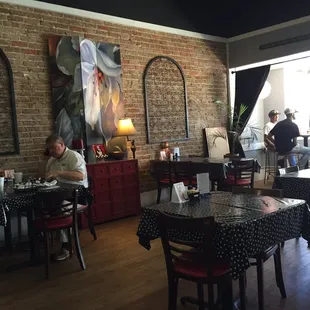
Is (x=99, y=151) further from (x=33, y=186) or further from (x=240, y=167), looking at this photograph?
(x=240, y=167)

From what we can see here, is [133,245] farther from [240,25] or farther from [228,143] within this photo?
Answer: [240,25]

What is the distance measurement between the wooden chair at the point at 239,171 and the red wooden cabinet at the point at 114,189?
1.47m

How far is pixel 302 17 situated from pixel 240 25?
118 centimetres

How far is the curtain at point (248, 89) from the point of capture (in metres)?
7.71

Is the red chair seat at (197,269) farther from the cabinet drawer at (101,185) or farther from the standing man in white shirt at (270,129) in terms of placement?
the standing man in white shirt at (270,129)

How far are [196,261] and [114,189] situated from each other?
3.27 metres

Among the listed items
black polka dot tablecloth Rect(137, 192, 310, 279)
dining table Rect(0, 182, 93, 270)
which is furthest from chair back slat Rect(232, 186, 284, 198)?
dining table Rect(0, 182, 93, 270)

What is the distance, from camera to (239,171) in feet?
18.7

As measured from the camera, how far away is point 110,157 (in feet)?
19.6

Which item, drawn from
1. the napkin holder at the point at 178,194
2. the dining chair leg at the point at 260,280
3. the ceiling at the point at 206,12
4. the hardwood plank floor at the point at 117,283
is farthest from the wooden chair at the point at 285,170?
the ceiling at the point at 206,12

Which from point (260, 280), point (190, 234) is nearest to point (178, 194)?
point (190, 234)

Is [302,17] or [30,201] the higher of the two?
[302,17]

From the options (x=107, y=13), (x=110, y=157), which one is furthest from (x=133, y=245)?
(x=107, y=13)

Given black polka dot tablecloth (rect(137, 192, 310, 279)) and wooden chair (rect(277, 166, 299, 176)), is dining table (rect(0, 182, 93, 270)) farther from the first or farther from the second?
wooden chair (rect(277, 166, 299, 176))
